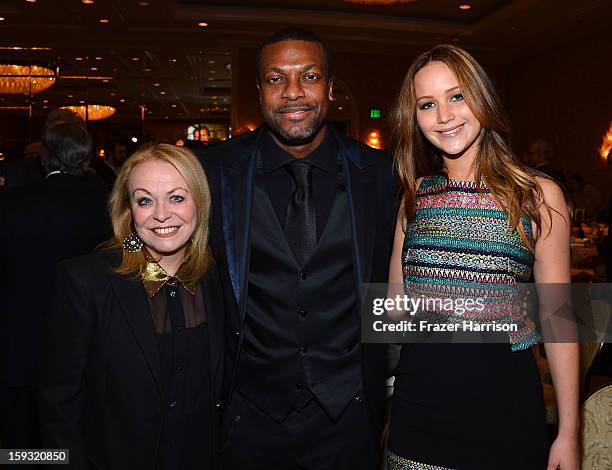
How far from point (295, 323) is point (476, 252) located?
0.63 meters

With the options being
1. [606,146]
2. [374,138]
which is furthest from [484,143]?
[374,138]

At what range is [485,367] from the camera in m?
1.69

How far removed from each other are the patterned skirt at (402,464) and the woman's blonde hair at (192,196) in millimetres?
762

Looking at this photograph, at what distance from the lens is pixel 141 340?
170 centimetres

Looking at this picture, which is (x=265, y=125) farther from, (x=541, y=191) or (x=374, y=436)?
(x=374, y=436)

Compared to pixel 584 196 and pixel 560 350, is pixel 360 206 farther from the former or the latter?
pixel 584 196

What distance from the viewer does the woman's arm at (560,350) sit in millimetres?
1654

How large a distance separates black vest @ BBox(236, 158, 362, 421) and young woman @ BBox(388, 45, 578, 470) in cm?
28

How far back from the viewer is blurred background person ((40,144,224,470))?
1.68 metres

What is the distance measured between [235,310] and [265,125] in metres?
0.68

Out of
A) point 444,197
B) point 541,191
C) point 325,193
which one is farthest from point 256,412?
point 541,191

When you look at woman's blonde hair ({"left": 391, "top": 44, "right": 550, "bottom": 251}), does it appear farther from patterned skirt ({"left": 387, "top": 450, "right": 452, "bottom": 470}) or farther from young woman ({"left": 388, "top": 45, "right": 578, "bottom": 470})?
patterned skirt ({"left": 387, "top": 450, "right": 452, "bottom": 470})

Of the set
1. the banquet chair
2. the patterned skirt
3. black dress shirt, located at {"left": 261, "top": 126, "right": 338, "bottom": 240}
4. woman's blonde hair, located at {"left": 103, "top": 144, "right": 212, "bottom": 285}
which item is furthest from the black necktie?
the banquet chair

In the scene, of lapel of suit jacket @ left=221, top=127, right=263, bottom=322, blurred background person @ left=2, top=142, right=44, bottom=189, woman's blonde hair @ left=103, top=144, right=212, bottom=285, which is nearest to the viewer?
woman's blonde hair @ left=103, top=144, right=212, bottom=285
